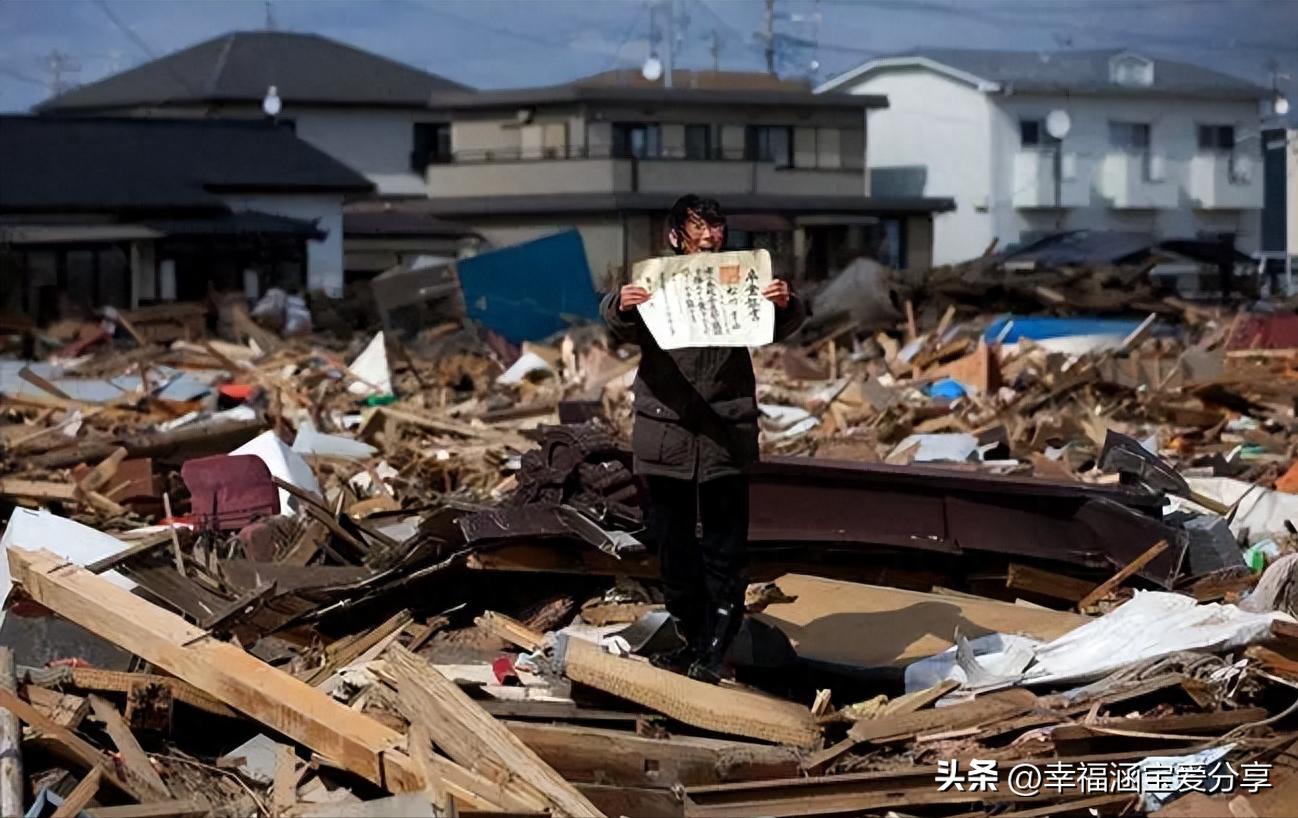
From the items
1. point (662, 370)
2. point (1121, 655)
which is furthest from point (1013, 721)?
point (662, 370)

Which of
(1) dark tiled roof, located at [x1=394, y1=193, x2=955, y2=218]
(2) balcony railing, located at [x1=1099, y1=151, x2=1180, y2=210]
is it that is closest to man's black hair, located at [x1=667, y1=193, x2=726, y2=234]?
(1) dark tiled roof, located at [x1=394, y1=193, x2=955, y2=218]

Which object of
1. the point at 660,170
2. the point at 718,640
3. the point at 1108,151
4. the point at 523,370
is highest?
the point at 1108,151

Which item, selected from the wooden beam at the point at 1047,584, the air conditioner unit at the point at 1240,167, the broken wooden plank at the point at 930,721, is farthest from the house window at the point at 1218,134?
the broken wooden plank at the point at 930,721

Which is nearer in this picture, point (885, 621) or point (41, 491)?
point (885, 621)

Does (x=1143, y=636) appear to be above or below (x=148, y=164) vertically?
below

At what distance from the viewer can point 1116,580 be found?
6750mm

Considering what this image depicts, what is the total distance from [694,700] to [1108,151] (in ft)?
140

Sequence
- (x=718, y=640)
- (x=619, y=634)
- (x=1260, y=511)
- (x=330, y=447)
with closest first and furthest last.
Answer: (x=718, y=640), (x=619, y=634), (x=1260, y=511), (x=330, y=447)

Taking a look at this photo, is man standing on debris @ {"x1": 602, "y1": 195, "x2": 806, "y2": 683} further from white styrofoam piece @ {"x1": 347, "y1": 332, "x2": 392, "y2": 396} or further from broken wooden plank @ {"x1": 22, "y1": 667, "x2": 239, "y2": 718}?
white styrofoam piece @ {"x1": 347, "y1": 332, "x2": 392, "y2": 396}

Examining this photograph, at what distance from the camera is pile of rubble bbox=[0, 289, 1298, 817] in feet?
15.2

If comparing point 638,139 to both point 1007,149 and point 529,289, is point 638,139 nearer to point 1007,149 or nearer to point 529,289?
point 1007,149

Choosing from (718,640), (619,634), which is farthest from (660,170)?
(718,640)

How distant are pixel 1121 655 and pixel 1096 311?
1760cm

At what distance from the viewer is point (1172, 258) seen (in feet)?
103
